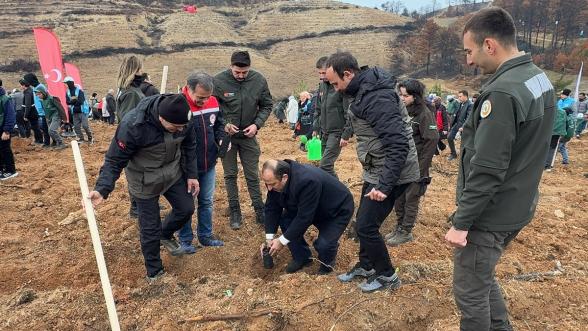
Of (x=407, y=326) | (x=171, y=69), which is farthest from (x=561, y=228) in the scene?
(x=171, y=69)

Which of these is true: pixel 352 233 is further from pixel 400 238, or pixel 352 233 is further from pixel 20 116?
pixel 20 116

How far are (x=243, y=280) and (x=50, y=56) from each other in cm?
540

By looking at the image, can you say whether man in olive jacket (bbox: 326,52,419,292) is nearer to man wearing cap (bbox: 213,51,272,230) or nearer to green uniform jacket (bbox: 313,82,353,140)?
man wearing cap (bbox: 213,51,272,230)

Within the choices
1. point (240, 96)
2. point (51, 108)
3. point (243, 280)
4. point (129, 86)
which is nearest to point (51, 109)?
point (51, 108)

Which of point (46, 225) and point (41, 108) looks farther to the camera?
point (41, 108)

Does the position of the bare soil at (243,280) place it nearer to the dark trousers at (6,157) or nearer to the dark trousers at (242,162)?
the dark trousers at (242,162)

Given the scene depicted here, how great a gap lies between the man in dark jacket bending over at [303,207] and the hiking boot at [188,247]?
3.06ft

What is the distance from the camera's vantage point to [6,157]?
23.5ft

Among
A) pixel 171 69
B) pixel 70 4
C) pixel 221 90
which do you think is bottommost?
pixel 171 69

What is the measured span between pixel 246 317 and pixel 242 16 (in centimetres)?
6314

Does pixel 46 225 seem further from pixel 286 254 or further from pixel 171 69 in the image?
pixel 171 69

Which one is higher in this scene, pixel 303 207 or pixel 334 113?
pixel 334 113

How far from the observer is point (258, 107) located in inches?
186

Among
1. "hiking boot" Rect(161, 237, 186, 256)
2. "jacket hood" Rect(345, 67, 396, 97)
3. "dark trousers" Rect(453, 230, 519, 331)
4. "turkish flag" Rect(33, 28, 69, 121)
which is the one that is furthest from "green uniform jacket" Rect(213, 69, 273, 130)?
"turkish flag" Rect(33, 28, 69, 121)
